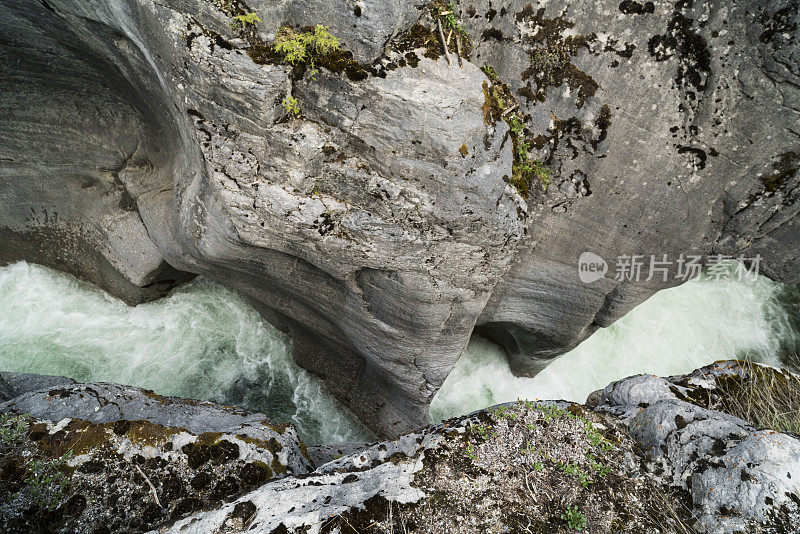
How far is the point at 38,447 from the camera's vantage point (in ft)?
13.0

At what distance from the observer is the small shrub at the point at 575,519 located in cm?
336

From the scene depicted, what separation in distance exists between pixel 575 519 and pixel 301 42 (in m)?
5.07

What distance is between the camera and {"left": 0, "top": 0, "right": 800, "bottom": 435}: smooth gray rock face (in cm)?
461

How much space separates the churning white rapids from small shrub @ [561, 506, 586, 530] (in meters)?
5.42

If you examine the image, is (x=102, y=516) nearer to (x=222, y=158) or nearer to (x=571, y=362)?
(x=222, y=158)

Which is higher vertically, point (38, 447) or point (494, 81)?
point (494, 81)

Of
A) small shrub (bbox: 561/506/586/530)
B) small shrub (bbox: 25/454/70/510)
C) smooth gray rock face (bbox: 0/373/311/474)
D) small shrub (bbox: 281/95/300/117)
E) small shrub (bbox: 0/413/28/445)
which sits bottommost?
small shrub (bbox: 25/454/70/510)

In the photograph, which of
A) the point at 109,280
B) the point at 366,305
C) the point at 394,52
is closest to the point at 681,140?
the point at 394,52

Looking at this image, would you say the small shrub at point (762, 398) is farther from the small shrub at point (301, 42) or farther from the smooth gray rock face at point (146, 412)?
the small shrub at point (301, 42)

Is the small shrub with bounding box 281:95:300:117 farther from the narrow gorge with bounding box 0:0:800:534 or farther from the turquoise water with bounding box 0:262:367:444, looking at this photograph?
the turquoise water with bounding box 0:262:367:444

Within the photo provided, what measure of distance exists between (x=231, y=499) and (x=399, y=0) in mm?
5082

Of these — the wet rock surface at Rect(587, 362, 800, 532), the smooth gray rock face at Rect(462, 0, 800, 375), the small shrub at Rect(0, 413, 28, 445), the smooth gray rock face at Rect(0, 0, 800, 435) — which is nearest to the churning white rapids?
the smooth gray rock face at Rect(0, 0, 800, 435)

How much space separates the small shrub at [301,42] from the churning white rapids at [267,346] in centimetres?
595

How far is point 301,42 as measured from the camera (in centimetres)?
434
